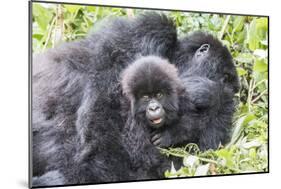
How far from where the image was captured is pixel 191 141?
2400 mm

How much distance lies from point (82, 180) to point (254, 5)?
1.32m

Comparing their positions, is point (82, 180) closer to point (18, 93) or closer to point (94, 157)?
point (94, 157)

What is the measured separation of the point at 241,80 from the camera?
2535mm

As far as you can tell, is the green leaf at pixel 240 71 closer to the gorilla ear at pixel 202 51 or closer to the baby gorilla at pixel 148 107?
the gorilla ear at pixel 202 51

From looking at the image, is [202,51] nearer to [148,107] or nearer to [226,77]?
[226,77]

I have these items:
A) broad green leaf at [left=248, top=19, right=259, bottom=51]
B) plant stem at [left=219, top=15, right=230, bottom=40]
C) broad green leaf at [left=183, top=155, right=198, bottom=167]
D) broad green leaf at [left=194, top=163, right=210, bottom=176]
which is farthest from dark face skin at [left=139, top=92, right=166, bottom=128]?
broad green leaf at [left=248, top=19, right=259, bottom=51]

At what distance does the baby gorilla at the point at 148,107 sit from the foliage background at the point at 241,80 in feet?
0.32

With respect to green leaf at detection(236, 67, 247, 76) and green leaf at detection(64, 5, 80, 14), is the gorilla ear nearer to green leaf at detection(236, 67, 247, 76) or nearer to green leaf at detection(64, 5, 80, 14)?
green leaf at detection(236, 67, 247, 76)

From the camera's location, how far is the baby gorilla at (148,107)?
226 cm

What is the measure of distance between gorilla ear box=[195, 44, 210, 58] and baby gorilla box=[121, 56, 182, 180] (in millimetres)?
173

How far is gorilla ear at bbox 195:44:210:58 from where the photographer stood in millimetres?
2447

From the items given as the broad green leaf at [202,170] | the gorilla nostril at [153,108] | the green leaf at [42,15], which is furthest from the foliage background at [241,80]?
the gorilla nostril at [153,108]

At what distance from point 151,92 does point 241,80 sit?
562 mm

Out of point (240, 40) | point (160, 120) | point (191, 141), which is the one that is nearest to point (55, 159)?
point (160, 120)
